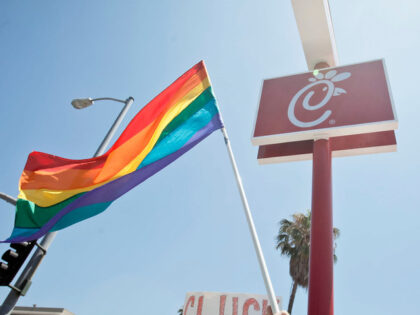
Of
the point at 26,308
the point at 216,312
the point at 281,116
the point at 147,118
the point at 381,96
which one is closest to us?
the point at 147,118

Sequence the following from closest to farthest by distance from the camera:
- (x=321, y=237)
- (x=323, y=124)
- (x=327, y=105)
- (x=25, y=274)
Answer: (x=321, y=237)
(x=25, y=274)
(x=323, y=124)
(x=327, y=105)

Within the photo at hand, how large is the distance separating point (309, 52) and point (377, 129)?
341 centimetres

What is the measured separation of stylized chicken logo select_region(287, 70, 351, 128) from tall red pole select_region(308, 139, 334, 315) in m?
0.50

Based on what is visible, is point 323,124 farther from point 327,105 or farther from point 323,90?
point 323,90

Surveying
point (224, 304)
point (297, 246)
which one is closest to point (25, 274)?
point (224, 304)

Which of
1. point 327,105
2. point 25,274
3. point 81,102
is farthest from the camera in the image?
point 81,102

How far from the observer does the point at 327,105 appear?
8188mm

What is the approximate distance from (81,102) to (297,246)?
18.4m

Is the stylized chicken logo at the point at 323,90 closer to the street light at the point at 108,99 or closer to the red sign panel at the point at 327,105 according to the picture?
the red sign panel at the point at 327,105

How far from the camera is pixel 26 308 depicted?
31797 mm

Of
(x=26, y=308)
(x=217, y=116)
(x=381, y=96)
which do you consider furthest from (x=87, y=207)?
(x=26, y=308)

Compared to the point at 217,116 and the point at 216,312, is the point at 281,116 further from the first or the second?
the point at 216,312

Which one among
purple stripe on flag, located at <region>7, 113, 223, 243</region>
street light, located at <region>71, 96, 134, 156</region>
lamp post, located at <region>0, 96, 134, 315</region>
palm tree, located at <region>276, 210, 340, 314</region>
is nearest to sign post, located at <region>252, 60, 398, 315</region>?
purple stripe on flag, located at <region>7, 113, 223, 243</region>

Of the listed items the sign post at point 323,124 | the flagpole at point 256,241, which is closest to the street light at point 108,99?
the sign post at point 323,124
